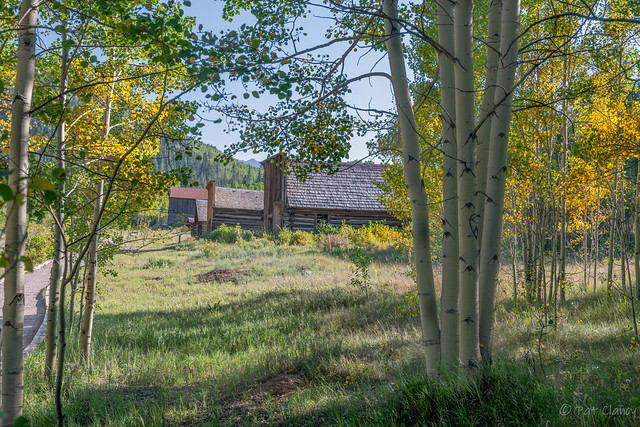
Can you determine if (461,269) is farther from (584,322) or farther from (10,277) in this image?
(584,322)

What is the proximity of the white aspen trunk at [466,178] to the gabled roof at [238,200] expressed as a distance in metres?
34.5

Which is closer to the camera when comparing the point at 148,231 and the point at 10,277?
the point at 10,277

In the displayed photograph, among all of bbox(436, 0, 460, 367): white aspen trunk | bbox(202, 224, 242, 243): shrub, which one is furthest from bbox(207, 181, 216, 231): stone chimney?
bbox(436, 0, 460, 367): white aspen trunk

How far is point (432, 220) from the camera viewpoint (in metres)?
11.8

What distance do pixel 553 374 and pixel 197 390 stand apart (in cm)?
390

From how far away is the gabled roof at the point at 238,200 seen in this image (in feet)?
122

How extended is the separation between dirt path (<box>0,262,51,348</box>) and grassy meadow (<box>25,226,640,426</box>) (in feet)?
4.25

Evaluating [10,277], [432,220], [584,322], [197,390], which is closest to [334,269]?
[432,220]

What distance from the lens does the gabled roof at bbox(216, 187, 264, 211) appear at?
122 ft

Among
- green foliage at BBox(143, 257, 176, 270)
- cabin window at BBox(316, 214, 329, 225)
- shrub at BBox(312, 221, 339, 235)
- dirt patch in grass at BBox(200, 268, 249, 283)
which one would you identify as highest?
cabin window at BBox(316, 214, 329, 225)

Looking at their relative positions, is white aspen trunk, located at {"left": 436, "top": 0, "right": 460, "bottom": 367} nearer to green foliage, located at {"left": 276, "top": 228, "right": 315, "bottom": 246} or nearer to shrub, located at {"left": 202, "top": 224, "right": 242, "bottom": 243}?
green foliage, located at {"left": 276, "top": 228, "right": 315, "bottom": 246}

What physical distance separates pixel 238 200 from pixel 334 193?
12.7 meters

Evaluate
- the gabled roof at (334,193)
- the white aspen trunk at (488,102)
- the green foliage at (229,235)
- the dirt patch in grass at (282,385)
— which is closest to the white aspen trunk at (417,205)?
the white aspen trunk at (488,102)

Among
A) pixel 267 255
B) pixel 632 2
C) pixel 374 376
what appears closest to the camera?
pixel 374 376
